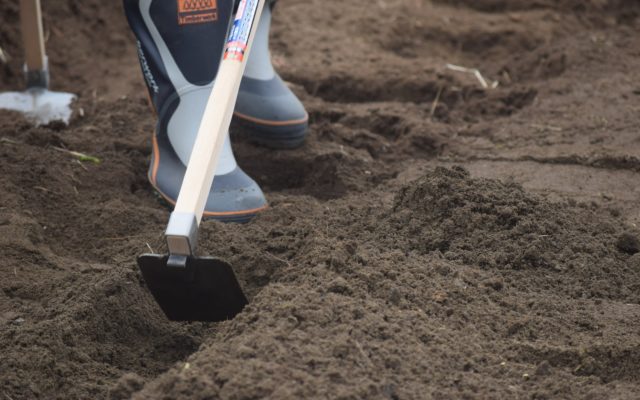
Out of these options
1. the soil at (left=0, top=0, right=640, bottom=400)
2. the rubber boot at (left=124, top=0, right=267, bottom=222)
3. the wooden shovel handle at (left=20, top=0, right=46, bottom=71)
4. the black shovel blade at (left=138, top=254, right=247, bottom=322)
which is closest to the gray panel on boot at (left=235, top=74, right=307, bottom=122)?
the soil at (left=0, top=0, right=640, bottom=400)

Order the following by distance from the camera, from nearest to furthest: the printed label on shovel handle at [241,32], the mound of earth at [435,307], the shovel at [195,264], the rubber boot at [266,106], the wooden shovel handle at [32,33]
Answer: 1. the mound of earth at [435,307]
2. the shovel at [195,264]
3. the printed label on shovel handle at [241,32]
4. the rubber boot at [266,106]
5. the wooden shovel handle at [32,33]

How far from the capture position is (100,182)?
3.03 m

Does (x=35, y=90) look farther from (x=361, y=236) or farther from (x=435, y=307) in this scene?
(x=435, y=307)

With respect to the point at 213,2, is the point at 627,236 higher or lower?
lower

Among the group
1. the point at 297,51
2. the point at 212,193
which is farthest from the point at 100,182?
the point at 297,51

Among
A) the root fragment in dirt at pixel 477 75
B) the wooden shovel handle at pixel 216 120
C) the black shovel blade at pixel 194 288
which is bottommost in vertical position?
the root fragment in dirt at pixel 477 75

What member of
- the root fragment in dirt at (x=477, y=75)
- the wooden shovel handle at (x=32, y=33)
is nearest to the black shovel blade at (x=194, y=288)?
the wooden shovel handle at (x=32, y=33)

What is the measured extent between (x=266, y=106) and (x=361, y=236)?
1023mm

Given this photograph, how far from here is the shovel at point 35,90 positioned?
354 cm

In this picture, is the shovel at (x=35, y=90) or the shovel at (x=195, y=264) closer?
the shovel at (x=195, y=264)

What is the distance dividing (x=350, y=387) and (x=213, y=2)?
5.02 feet

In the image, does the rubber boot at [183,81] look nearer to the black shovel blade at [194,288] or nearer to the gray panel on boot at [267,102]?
the gray panel on boot at [267,102]

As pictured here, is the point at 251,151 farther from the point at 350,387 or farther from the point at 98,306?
the point at 350,387

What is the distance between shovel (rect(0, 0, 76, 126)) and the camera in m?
3.54
